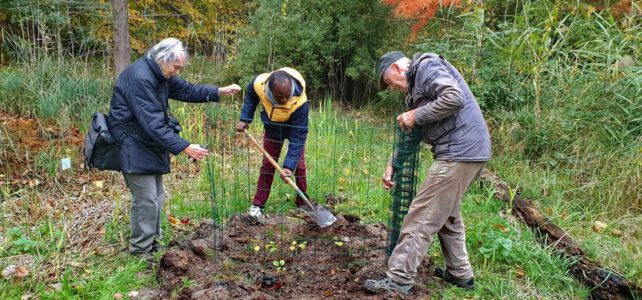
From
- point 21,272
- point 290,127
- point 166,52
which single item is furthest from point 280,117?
point 21,272

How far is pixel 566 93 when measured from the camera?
5234 millimetres

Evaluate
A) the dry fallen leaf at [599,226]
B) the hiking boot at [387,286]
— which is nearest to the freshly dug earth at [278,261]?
the hiking boot at [387,286]

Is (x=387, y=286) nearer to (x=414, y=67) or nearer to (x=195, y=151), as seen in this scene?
(x=414, y=67)

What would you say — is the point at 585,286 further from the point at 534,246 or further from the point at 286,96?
the point at 286,96

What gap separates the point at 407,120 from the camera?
266 centimetres

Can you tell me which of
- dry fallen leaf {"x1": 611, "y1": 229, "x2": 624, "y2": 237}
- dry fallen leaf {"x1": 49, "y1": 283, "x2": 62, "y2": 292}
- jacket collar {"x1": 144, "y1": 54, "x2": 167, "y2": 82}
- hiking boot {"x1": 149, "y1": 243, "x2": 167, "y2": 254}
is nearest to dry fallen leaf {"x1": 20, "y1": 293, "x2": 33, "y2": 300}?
dry fallen leaf {"x1": 49, "y1": 283, "x2": 62, "y2": 292}

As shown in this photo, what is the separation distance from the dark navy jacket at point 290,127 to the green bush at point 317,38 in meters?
3.60

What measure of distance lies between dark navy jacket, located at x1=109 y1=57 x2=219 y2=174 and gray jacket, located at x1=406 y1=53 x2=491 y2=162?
1454mm

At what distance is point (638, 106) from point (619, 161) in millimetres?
731

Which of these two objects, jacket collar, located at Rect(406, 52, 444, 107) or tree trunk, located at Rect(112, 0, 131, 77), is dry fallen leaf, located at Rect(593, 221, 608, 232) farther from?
tree trunk, located at Rect(112, 0, 131, 77)

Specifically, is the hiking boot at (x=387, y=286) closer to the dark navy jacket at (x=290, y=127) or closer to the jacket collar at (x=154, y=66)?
the dark navy jacket at (x=290, y=127)

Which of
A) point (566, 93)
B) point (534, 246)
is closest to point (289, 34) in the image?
point (566, 93)

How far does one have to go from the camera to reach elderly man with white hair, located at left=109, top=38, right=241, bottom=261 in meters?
2.95

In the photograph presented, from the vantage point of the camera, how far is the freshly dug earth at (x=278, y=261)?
9.45 feet
